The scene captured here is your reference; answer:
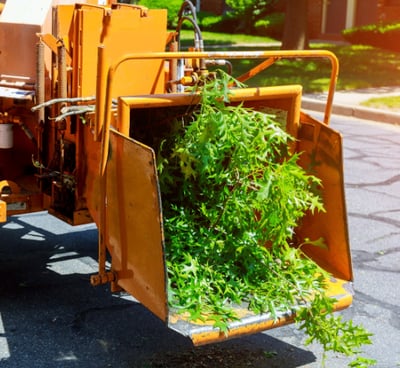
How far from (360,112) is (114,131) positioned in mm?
9086

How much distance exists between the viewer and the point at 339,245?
432cm

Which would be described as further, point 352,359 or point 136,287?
point 352,359

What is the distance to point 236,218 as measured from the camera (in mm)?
4180

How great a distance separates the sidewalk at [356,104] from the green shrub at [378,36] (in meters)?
8.49

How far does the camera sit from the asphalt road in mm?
4242

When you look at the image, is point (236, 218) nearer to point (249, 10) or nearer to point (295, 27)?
point (295, 27)

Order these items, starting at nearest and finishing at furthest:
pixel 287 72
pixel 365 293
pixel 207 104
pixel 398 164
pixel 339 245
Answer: pixel 207 104, pixel 339 245, pixel 365 293, pixel 398 164, pixel 287 72

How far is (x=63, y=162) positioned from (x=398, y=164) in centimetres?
551

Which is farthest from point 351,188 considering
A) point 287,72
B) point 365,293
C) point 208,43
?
point 208,43

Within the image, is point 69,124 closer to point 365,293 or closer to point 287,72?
point 365,293

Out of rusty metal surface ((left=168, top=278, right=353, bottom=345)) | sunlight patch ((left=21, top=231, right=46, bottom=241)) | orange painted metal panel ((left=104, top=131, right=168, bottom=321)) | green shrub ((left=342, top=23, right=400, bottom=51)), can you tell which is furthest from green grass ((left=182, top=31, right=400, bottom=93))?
orange painted metal panel ((left=104, top=131, right=168, bottom=321))

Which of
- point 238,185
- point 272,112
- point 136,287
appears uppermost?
point 272,112

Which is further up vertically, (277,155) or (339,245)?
(277,155)

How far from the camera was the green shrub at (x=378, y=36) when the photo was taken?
22.5m
